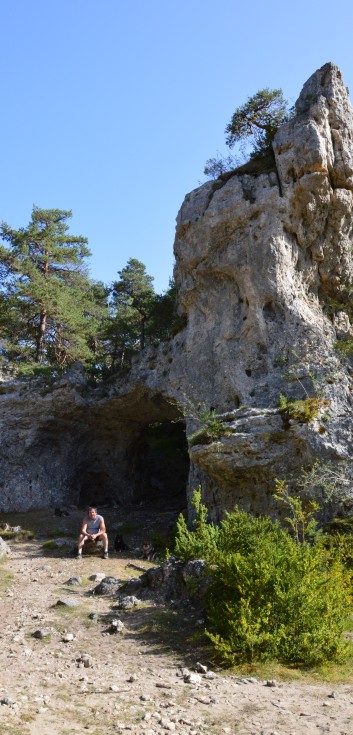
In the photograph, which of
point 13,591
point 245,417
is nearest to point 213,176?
point 245,417

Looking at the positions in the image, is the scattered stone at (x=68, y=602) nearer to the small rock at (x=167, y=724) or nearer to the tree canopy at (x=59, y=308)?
the small rock at (x=167, y=724)

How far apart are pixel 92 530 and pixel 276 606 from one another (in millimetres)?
7677

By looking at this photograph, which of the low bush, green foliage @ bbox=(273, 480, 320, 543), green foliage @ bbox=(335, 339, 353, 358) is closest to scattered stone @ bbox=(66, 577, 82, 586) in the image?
the low bush

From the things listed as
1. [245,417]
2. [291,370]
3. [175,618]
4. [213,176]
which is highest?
[213,176]

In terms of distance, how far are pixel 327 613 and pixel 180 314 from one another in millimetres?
13799

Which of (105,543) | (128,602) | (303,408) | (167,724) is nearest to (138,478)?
(105,543)

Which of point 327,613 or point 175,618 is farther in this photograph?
point 175,618

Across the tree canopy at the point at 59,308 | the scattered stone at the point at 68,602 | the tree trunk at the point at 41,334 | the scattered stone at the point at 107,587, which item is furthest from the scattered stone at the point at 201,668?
the tree trunk at the point at 41,334

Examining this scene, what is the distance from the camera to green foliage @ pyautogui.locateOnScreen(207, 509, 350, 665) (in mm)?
7152

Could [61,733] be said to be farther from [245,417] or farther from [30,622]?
[245,417]

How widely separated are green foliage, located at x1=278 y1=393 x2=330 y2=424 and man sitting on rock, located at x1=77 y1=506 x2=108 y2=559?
5.43 m

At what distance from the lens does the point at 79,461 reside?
24641mm

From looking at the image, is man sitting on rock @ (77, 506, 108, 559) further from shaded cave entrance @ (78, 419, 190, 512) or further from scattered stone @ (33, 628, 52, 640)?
shaded cave entrance @ (78, 419, 190, 512)

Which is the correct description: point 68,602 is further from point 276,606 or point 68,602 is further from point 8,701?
point 8,701
